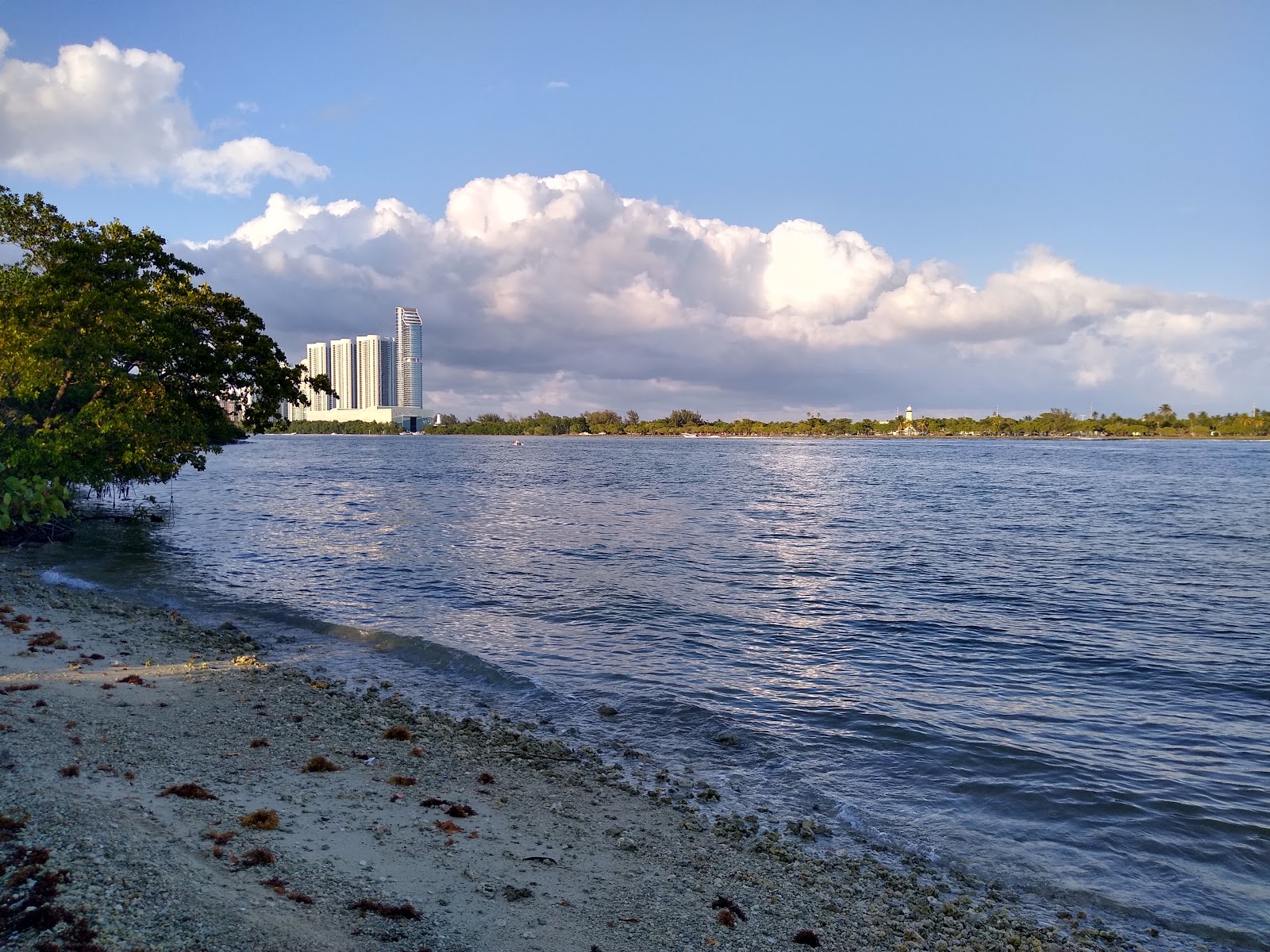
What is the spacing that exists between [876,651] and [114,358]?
28499mm

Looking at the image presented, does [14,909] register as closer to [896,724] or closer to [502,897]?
[502,897]

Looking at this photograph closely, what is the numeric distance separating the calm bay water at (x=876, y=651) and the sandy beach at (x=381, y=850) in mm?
1435

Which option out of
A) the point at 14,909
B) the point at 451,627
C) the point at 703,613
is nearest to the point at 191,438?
the point at 451,627

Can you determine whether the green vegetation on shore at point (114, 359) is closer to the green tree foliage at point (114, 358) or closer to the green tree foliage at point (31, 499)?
the green tree foliage at point (114, 358)

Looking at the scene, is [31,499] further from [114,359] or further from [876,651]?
[114,359]

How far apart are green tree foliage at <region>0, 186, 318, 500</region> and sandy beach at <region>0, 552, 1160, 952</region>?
17.8 metres

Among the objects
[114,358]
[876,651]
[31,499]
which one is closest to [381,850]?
[31,499]

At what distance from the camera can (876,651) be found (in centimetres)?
1839

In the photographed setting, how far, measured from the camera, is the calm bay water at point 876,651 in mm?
9773

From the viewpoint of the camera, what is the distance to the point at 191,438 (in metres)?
29.2

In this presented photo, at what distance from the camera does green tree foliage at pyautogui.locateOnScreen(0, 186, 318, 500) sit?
83.7ft

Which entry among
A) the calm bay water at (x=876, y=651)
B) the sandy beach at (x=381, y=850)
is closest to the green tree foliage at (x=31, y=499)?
the sandy beach at (x=381, y=850)

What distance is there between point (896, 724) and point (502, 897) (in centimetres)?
866

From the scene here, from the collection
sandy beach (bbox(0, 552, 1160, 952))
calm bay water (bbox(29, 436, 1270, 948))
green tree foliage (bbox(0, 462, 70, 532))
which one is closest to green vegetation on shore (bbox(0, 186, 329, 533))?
calm bay water (bbox(29, 436, 1270, 948))
